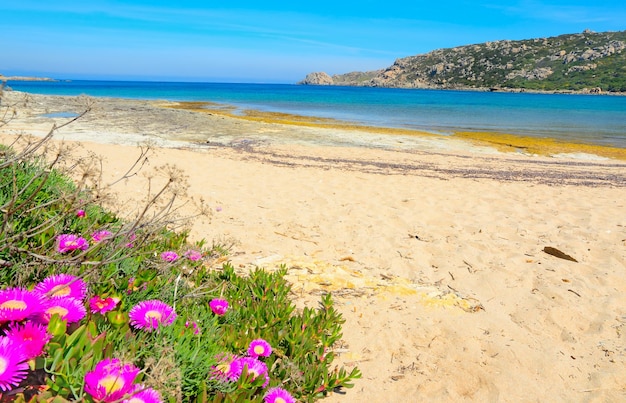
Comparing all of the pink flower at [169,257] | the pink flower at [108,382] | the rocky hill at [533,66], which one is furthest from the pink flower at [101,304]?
the rocky hill at [533,66]

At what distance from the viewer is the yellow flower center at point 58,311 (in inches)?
62.2

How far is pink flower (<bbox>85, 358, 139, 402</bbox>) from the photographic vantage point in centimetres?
133

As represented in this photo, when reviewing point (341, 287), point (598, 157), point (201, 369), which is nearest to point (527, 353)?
point (341, 287)

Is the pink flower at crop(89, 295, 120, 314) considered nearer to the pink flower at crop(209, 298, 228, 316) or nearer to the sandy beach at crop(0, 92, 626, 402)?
the pink flower at crop(209, 298, 228, 316)

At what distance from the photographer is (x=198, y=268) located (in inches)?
139

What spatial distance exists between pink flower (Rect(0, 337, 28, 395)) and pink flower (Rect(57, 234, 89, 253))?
1.17 metres

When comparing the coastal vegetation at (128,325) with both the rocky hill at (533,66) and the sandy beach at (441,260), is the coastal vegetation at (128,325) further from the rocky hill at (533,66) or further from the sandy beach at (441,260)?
the rocky hill at (533,66)

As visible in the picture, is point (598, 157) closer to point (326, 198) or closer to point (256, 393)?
point (326, 198)

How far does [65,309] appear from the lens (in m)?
1.63

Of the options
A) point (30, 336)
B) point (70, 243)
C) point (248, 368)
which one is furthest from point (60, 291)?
point (248, 368)

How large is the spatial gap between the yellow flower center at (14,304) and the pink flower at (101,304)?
49 centimetres

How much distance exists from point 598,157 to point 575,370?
719 inches

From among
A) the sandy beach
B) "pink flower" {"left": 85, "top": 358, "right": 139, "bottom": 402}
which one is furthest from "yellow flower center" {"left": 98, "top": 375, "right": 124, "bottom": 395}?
the sandy beach

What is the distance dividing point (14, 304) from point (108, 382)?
417 millimetres
